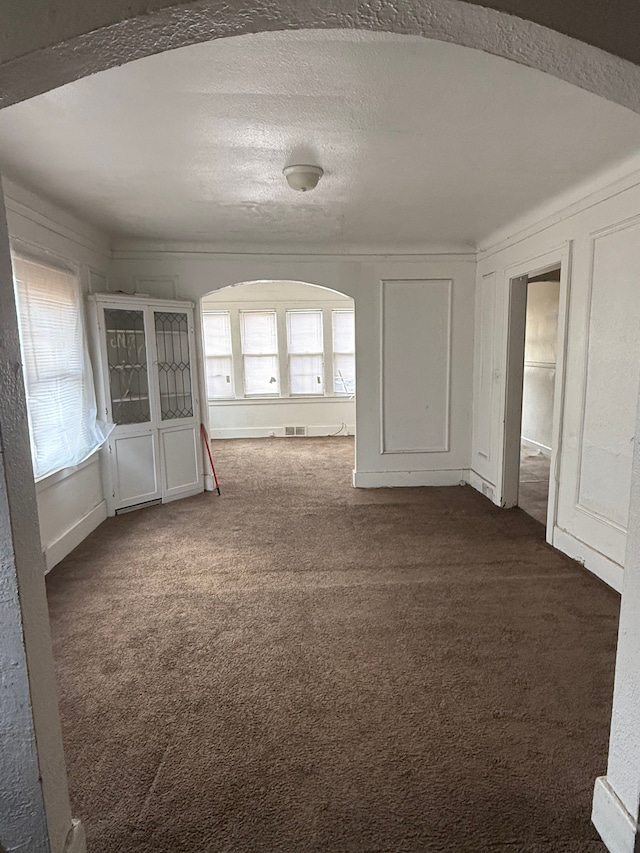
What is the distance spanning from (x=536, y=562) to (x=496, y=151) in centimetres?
268

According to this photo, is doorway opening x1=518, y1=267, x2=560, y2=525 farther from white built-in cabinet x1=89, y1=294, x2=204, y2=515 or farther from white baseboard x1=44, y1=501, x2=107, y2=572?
white baseboard x1=44, y1=501, x2=107, y2=572

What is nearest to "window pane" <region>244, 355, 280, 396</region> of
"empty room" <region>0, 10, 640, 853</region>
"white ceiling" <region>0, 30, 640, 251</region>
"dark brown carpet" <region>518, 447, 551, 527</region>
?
"empty room" <region>0, 10, 640, 853</region>

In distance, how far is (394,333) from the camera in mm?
5102

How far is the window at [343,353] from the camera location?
27.7ft

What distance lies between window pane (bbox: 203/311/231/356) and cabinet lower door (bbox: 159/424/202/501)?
3.51 meters

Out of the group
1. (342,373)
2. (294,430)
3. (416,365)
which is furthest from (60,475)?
(342,373)

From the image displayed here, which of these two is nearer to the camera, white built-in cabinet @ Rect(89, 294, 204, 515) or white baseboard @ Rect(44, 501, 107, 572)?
white baseboard @ Rect(44, 501, 107, 572)

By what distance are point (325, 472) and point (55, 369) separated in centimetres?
337

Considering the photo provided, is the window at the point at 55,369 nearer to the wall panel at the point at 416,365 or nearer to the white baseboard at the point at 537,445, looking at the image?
the wall panel at the point at 416,365

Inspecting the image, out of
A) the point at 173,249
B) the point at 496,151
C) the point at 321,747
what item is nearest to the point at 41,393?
the point at 173,249

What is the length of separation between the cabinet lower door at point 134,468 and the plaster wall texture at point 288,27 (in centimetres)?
384

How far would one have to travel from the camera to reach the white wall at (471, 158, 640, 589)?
112 inches

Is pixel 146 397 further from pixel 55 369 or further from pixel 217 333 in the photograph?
pixel 217 333

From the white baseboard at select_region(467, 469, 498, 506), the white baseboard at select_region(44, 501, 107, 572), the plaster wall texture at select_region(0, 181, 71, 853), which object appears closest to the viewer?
the plaster wall texture at select_region(0, 181, 71, 853)
